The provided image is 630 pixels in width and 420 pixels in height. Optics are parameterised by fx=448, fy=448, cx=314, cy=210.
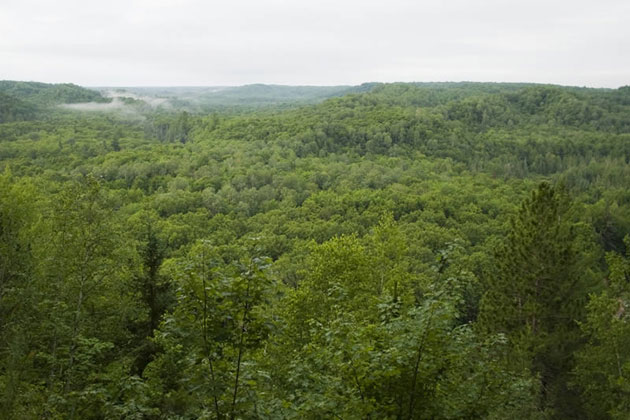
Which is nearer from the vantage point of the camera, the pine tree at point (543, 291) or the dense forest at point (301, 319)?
the dense forest at point (301, 319)

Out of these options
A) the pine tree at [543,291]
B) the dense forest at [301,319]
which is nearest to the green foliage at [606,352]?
the dense forest at [301,319]

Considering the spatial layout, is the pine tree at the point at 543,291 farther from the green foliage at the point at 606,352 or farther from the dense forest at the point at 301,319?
the green foliage at the point at 606,352

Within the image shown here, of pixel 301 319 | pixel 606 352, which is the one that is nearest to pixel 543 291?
pixel 606 352

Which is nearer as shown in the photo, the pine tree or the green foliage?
the green foliage

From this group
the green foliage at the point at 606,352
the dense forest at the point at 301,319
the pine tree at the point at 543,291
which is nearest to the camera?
the dense forest at the point at 301,319

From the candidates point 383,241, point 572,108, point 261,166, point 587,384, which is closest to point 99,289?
point 383,241

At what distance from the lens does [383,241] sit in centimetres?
2102

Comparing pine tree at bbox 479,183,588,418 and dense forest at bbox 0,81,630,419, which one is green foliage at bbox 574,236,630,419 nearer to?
dense forest at bbox 0,81,630,419

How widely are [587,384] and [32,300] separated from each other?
19562 mm

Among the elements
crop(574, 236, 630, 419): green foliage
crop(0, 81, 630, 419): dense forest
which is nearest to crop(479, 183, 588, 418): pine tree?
crop(0, 81, 630, 419): dense forest

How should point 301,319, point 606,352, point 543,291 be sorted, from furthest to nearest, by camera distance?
point 543,291 → point 301,319 → point 606,352

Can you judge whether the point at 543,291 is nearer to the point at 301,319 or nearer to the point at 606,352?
the point at 606,352

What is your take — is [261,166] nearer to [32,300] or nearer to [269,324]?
[32,300]

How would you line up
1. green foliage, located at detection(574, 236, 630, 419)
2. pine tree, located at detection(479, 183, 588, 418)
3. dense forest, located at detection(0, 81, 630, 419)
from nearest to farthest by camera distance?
dense forest, located at detection(0, 81, 630, 419) < green foliage, located at detection(574, 236, 630, 419) < pine tree, located at detection(479, 183, 588, 418)
